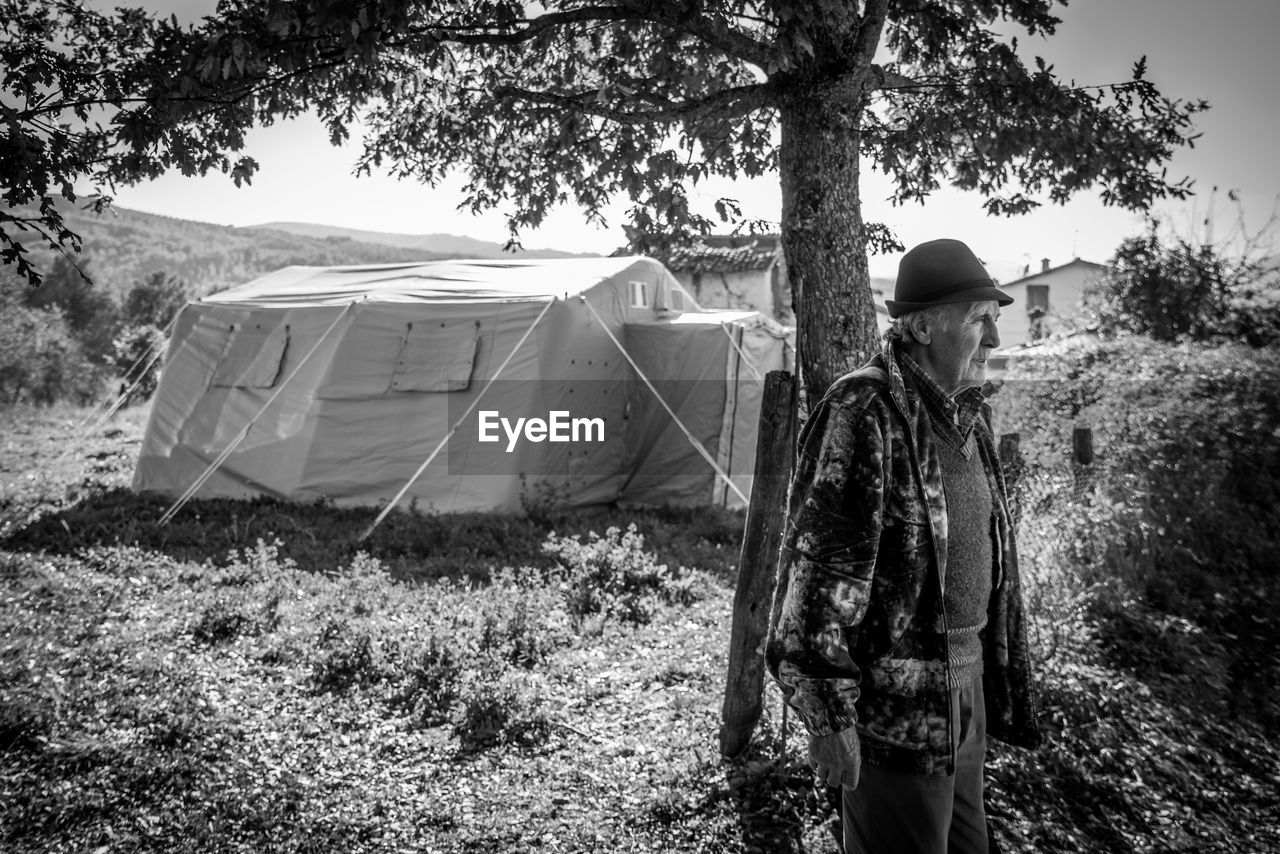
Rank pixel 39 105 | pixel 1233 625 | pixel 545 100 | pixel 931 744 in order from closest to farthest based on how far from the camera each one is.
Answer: pixel 931 744, pixel 39 105, pixel 545 100, pixel 1233 625

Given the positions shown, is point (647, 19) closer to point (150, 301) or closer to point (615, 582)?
point (615, 582)

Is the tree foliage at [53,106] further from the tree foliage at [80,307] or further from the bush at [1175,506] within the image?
the tree foliage at [80,307]

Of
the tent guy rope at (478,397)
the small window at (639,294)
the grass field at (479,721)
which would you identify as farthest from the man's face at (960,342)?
the small window at (639,294)

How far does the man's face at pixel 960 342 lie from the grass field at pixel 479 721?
2069 millimetres

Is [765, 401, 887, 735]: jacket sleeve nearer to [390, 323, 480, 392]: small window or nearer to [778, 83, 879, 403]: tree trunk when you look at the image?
[778, 83, 879, 403]: tree trunk

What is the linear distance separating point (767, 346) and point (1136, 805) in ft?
23.3

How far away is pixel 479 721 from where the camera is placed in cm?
398

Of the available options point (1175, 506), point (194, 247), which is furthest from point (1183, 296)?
point (194, 247)

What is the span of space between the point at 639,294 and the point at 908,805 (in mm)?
8900

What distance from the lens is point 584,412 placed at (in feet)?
30.8

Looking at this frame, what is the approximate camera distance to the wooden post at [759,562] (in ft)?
11.3

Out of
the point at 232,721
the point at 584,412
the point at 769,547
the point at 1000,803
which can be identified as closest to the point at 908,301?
the point at 769,547

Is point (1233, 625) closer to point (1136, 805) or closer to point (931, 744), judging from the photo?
point (1136, 805)

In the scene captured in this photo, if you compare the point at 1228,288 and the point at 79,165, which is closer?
the point at 79,165
